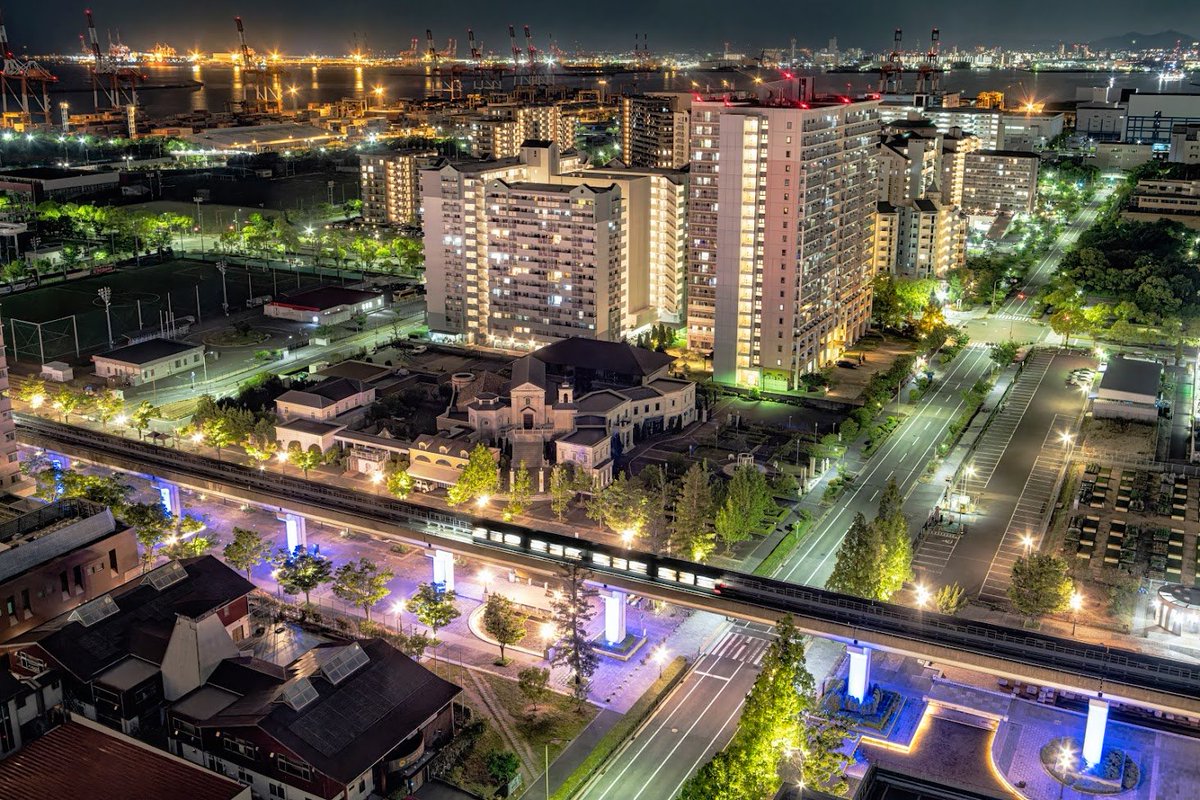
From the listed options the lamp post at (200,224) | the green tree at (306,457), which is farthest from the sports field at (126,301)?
the green tree at (306,457)

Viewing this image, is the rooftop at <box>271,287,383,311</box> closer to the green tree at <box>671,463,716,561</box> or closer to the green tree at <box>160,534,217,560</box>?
the green tree at <box>160,534,217,560</box>

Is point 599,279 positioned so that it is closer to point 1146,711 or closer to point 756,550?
point 756,550

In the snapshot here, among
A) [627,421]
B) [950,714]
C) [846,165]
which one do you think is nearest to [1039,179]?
[846,165]

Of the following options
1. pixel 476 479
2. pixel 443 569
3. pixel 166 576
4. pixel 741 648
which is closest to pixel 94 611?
pixel 166 576

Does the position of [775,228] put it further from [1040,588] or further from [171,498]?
[171,498]

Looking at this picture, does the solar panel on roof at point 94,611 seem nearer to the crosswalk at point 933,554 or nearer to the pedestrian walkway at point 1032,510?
the crosswalk at point 933,554
